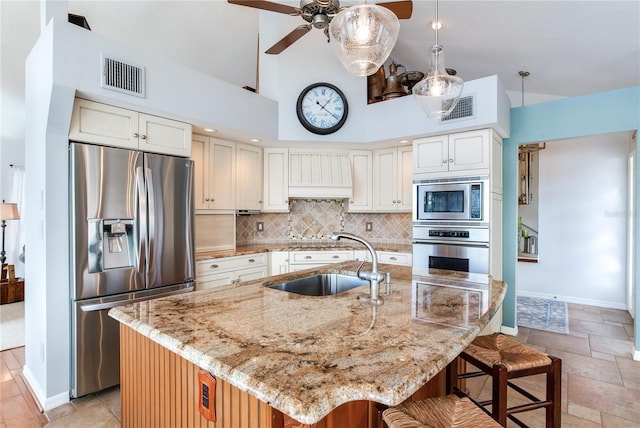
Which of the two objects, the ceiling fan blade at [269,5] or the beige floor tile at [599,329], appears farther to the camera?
the beige floor tile at [599,329]

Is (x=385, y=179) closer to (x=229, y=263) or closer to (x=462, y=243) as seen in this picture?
(x=462, y=243)

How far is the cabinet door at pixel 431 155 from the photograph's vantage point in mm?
3564

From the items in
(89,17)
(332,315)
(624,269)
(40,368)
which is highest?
(89,17)

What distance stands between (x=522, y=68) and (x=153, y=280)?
4546 mm

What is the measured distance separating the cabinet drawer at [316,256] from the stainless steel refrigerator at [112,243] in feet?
4.95

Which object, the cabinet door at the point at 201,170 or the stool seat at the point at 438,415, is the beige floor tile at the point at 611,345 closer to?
the stool seat at the point at 438,415

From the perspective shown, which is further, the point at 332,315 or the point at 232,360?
the point at 332,315

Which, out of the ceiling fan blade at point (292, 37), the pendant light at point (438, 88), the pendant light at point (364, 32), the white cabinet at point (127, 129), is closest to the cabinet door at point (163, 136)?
the white cabinet at point (127, 129)

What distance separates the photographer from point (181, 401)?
122 cm

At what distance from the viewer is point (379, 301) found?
1520mm

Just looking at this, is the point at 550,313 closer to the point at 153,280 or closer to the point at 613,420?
the point at 613,420

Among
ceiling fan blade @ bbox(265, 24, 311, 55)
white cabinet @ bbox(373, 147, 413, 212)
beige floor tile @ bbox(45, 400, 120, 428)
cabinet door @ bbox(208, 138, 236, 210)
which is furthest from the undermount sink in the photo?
white cabinet @ bbox(373, 147, 413, 212)

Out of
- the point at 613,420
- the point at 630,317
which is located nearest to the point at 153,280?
the point at 613,420

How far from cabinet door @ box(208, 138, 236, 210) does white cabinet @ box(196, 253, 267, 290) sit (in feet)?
2.01
